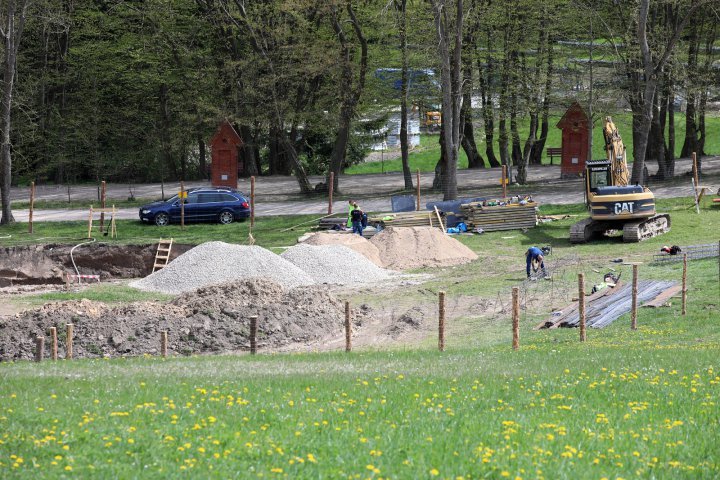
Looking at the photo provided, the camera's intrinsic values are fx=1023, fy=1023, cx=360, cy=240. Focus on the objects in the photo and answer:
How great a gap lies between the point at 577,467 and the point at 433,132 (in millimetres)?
63015

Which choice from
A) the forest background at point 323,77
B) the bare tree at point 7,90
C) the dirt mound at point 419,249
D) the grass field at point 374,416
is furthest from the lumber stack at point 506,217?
the grass field at point 374,416

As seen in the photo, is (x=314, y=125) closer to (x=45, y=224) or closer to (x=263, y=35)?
(x=263, y=35)

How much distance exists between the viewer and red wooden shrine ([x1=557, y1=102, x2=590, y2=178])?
185ft

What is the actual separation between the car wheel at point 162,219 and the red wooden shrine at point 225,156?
11563mm

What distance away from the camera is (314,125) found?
5712cm

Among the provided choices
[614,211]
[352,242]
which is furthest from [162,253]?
[614,211]

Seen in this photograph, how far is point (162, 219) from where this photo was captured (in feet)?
149

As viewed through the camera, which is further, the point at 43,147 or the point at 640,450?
the point at 43,147

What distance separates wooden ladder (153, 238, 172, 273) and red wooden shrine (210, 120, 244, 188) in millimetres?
17291

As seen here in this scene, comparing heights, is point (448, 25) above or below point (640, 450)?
above

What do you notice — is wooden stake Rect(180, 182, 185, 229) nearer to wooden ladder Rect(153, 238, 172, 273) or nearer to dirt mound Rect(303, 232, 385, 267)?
wooden ladder Rect(153, 238, 172, 273)

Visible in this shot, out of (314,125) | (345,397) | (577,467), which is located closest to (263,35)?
(314,125)

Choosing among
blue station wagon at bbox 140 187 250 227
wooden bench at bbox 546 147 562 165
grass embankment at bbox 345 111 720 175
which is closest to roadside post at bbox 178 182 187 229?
blue station wagon at bbox 140 187 250 227

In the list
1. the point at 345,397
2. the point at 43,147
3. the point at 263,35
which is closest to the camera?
the point at 345,397
